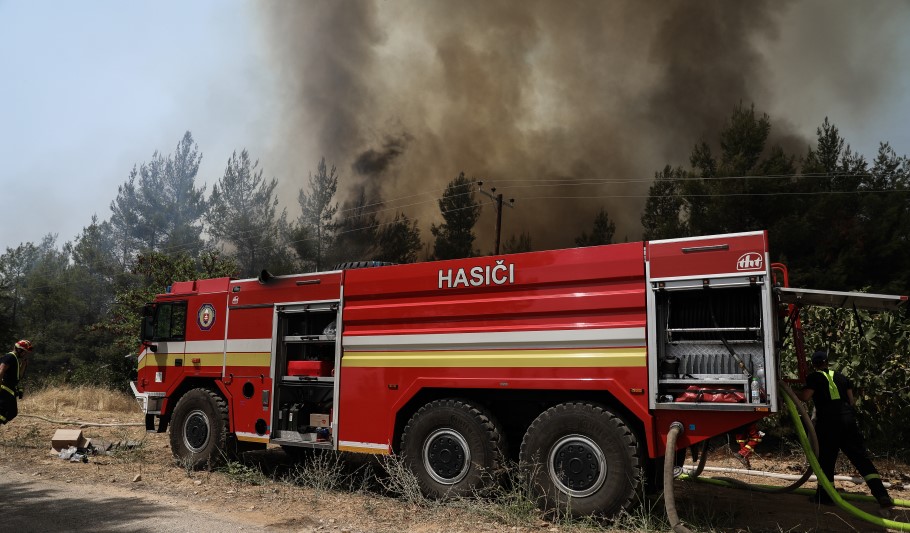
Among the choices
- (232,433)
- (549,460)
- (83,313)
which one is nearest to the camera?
(549,460)

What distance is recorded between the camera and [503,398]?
627 cm

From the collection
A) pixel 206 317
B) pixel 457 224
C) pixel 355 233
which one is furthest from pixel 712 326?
pixel 355 233

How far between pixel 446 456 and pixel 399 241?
27.8 meters

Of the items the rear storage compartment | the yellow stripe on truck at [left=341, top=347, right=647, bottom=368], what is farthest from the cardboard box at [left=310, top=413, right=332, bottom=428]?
the rear storage compartment

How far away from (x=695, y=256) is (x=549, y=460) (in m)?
2.24

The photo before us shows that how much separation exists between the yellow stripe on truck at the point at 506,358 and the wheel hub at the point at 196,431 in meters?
2.52

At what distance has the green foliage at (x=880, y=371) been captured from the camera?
8.59 meters

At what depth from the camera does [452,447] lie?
6.33 metres

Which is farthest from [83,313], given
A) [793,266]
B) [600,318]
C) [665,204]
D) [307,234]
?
[600,318]

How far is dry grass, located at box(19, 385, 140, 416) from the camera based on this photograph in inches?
642

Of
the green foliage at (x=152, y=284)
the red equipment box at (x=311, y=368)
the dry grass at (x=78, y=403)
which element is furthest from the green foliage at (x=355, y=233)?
the red equipment box at (x=311, y=368)

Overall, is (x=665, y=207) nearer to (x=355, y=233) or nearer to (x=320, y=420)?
(x=355, y=233)

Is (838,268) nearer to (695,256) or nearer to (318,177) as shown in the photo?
(695,256)

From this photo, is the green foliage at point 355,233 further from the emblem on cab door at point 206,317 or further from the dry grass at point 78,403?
the emblem on cab door at point 206,317
